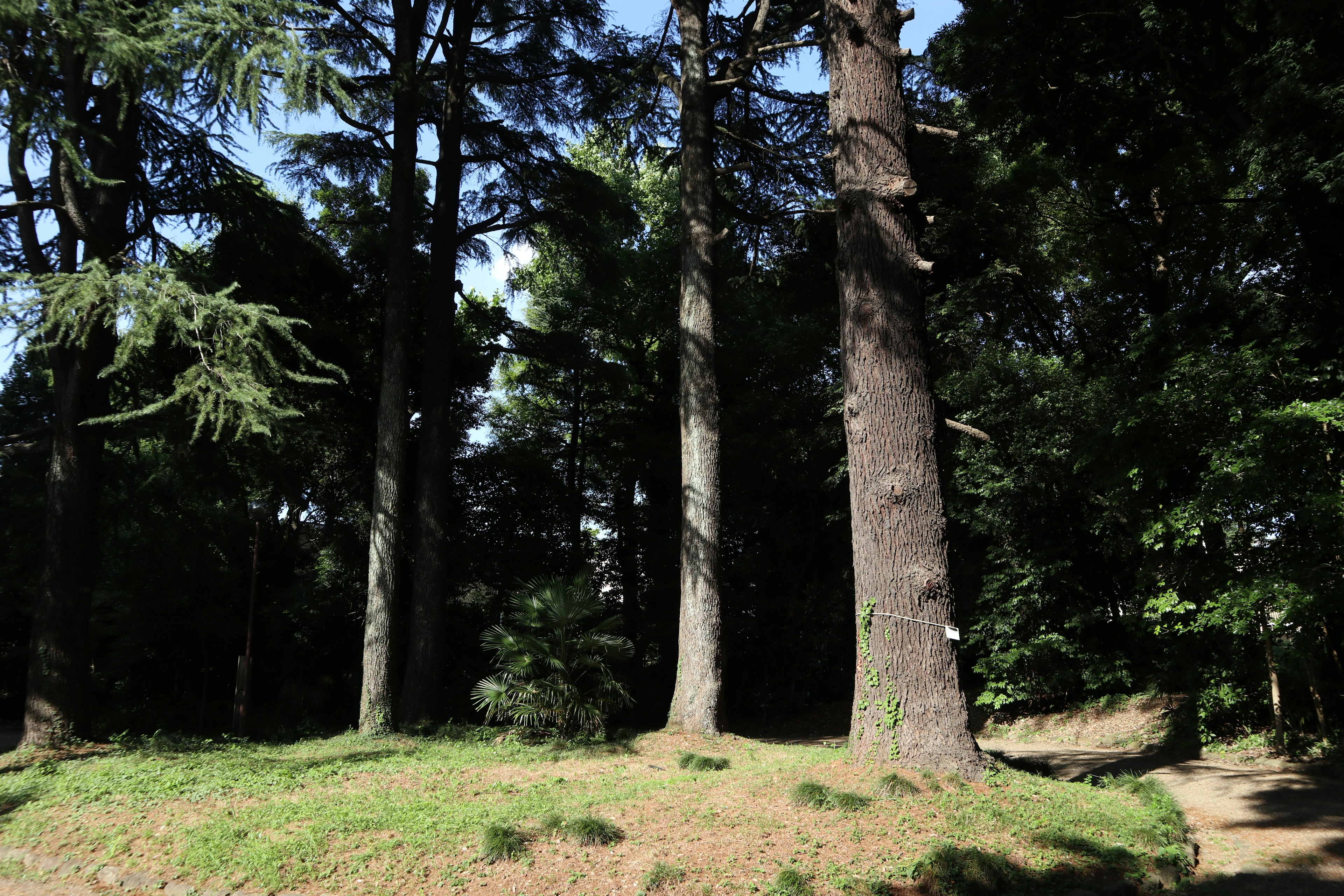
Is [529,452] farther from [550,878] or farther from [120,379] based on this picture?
[550,878]

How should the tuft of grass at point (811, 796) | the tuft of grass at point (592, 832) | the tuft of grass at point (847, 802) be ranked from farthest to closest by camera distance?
the tuft of grass at point (811, 796), the tuft of grass at point (847, 802), the tuft of grass at point (592, 832)

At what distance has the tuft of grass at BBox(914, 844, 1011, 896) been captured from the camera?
4230 mm

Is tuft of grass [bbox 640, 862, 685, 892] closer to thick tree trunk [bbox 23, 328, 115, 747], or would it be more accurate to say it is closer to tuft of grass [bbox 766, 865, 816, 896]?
tuft of grass [bbox 766, 865, 816, 896]

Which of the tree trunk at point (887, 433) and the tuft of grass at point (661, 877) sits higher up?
the tree trunk at point (887, 433)

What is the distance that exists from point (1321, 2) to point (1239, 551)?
17.4 feet

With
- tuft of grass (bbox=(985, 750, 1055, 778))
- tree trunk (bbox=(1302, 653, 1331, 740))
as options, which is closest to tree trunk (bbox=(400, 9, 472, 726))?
tuft of grass (bbox=(985, 750, 1055, 778))

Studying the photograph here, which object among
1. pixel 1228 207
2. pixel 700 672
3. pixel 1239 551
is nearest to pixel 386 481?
pixel 700 672

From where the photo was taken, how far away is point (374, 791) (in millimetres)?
6660

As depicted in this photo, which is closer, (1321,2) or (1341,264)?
(1321,2)

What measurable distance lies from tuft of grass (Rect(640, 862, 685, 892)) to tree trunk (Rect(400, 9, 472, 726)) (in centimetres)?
925

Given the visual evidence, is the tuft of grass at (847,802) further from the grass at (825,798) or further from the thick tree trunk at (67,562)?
the thick tree trunk at (67,562)

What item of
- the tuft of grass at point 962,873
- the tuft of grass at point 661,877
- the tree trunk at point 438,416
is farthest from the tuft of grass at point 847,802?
the tree trunk at point 438,416

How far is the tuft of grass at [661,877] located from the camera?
432cm

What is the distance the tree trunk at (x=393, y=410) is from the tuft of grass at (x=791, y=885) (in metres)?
8.09
